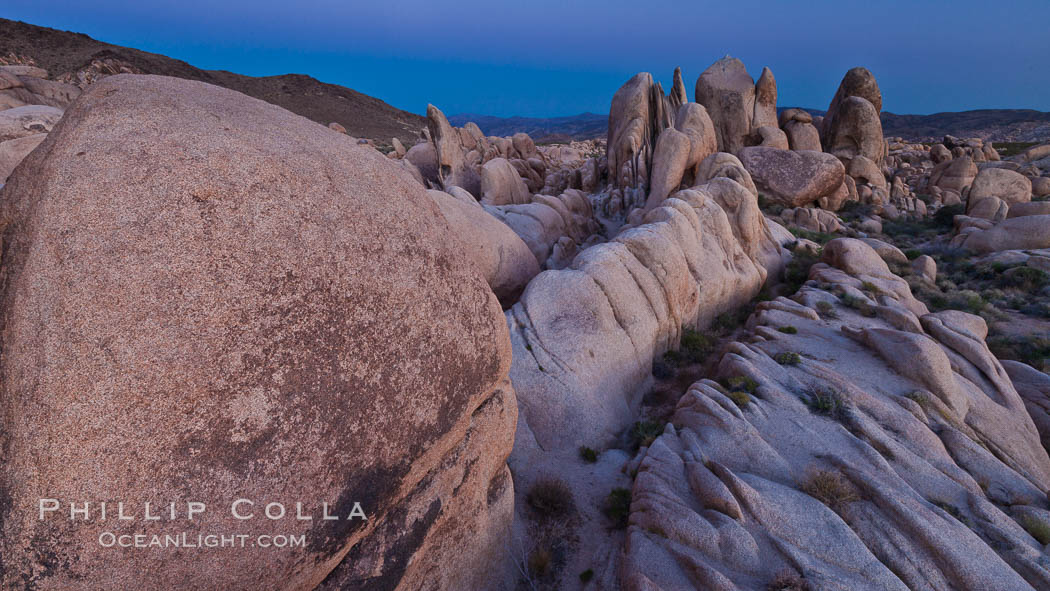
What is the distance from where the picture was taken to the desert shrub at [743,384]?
9.45 metres

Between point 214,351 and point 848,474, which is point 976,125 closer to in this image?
point 848,474

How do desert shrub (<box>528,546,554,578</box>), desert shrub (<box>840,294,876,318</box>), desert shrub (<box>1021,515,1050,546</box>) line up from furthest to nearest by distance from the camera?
desert shrub (<box>840,294,876,318</box>), desert shrub (<box>528,546,554,578</box>), desert shrub (<box>1021,515,1050,546</box>)

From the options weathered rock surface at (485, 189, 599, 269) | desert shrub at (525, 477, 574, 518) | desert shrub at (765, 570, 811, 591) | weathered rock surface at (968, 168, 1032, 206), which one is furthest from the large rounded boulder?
weathered rock surface at (968, 168, 1032, 206)

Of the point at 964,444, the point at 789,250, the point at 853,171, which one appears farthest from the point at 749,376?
the point at 853,171

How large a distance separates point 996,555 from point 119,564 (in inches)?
394

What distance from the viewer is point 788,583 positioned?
552cm

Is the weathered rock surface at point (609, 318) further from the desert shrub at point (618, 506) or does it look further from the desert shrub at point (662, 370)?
the desert shrub at point (618, 506)

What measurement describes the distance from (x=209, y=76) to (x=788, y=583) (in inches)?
5127

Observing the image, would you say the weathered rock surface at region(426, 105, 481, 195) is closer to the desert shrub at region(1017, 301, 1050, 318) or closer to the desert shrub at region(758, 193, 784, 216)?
the desert shrub at region(758, 193, 784, 216)

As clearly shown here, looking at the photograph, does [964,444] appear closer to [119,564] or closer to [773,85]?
[119,564]

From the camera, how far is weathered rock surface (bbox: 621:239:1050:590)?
5.82 metres

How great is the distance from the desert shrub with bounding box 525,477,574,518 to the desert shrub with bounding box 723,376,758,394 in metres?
4.47

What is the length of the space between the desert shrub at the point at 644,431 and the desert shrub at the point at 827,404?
315 cm

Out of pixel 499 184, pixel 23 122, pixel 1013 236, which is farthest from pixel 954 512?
pixel 1013 236
